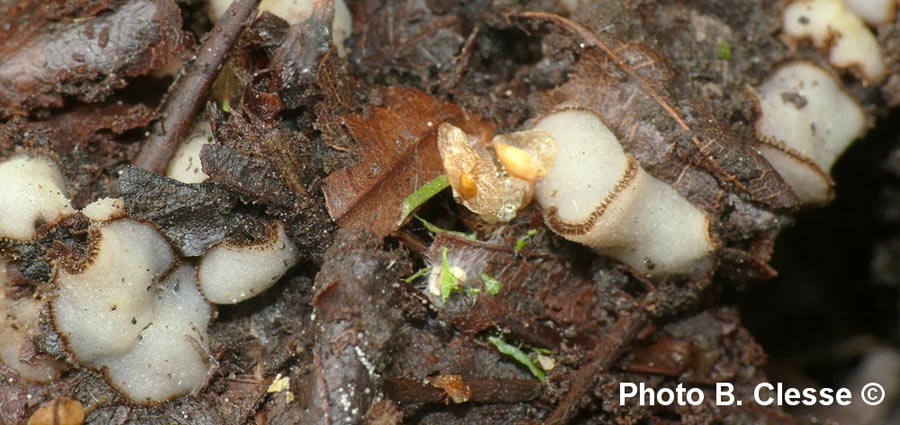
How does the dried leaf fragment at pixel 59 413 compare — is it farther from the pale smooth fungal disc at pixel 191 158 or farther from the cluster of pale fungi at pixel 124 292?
the pale smooth fungal disc at pixel 191 158

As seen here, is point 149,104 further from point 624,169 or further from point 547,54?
point 624,169

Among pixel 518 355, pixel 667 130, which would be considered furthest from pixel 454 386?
pixel 667 130

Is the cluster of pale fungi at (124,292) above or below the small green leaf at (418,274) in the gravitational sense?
below

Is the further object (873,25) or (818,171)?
(873,25)

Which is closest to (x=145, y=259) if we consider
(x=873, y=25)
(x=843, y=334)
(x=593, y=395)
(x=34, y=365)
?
(x=34, y=365)

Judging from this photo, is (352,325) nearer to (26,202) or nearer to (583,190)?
(583,190)

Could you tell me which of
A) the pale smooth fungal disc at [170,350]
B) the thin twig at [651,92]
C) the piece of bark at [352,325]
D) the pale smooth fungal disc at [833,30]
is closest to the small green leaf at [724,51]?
the pale smooth fungal disc at [833,30]
